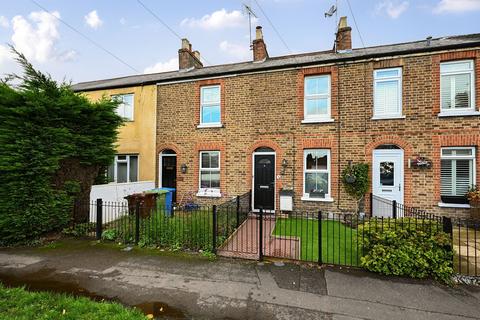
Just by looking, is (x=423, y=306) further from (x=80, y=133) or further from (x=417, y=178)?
(x=80, y=133)

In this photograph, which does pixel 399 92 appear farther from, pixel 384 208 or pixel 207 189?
pixel 207 189

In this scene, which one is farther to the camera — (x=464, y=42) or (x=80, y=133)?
(x=464, y=42)

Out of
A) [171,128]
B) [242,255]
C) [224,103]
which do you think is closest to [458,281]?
[242,255]

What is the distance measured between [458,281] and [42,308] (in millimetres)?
6661

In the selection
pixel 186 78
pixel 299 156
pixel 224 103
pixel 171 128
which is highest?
pixel 186 78

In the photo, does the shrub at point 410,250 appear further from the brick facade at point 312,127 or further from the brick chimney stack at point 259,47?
the brick chimney stack at point 259,47

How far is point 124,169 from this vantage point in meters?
12.3

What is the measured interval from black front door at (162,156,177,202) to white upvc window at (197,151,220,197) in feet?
4.68

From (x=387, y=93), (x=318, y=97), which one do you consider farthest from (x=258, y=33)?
(x=387, y=93)

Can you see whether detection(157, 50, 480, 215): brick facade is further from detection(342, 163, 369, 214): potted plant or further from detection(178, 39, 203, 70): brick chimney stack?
detection(178, 39, 203, 70): brick chimney stack

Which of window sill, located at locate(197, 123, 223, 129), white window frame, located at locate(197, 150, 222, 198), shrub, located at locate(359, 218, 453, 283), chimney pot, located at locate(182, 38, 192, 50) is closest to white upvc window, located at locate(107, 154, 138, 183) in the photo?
white window frame, located at locate(197, 150, 222, 198)

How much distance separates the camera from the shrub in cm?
439

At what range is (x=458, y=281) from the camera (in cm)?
428

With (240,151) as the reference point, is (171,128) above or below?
above
